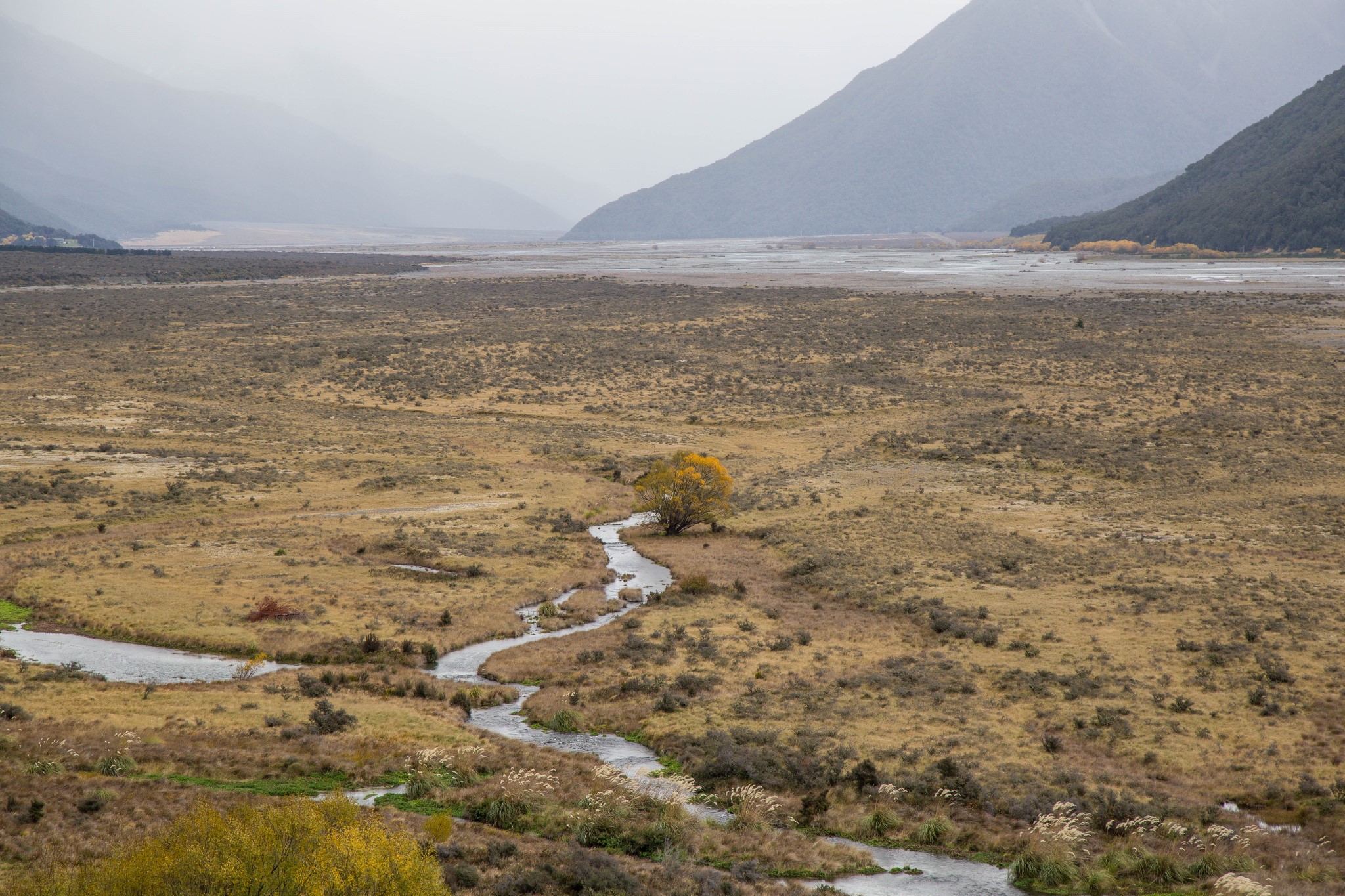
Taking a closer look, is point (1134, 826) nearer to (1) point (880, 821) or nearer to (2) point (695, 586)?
(1) point (880, 821)

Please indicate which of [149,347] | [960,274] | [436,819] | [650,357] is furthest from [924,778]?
[960,274]

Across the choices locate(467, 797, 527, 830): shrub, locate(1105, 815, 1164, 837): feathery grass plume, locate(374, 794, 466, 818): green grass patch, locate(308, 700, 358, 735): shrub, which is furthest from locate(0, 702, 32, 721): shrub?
locate(1105, 815, 1164, 837): feathery grass plume

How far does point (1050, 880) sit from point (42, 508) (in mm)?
40842

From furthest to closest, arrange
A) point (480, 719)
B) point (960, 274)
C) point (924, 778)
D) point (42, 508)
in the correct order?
point (960, 274) → point (42, 508) → point (480, 719) → point (924, 778)

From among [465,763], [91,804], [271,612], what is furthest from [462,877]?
[271,612]

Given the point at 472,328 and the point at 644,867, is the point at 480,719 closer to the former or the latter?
the point at 644,867

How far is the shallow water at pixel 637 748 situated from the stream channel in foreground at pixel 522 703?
0.06 ft

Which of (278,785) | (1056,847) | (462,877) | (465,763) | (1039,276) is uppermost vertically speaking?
(1039,276)

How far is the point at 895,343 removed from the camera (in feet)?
304

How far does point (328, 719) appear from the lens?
21.3m

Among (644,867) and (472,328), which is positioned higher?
(472,328)

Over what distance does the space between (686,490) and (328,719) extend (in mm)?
22918

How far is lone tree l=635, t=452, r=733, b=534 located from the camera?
42.2 metres

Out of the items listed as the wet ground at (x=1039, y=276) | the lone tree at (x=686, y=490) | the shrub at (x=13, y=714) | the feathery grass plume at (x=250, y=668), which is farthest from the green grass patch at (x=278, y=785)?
the wet ground at (x=1039, y=276)
